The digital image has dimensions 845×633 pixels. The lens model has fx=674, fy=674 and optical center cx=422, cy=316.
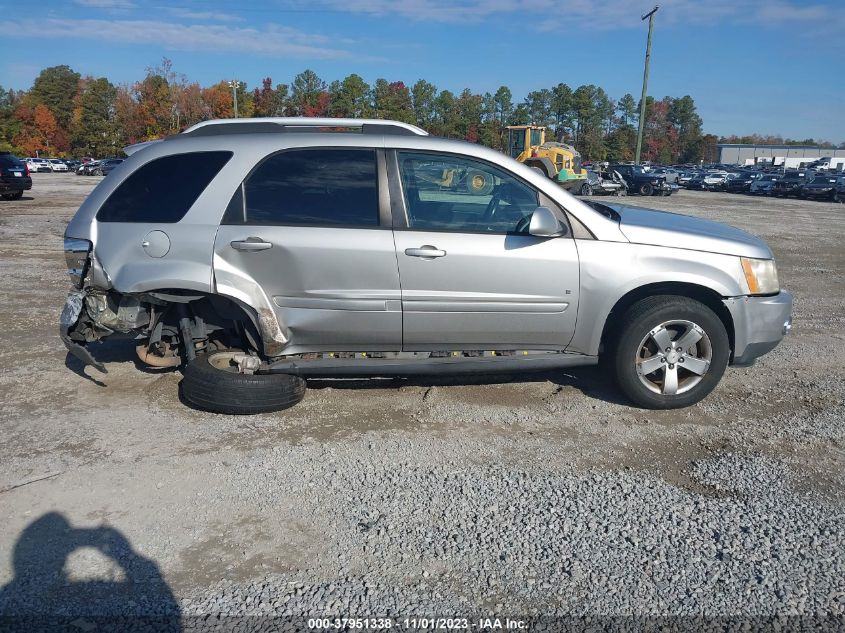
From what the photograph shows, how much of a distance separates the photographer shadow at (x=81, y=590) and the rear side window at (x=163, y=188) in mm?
2091

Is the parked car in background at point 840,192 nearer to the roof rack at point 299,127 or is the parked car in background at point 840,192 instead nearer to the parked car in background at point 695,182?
the parked car in background at point 695,182

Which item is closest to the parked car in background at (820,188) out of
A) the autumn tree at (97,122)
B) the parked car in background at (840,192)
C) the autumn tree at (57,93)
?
the parked car in background at (840,192)

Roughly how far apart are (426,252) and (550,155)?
102 ft

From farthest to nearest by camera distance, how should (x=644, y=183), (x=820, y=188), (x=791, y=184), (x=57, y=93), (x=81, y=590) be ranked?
1. (x=57, y=93)
2. (x=791, y=184)
3. (x=644, y=183)
4. (x=820, y=188)
5. (x=81, y=590)

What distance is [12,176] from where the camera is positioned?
21.4m

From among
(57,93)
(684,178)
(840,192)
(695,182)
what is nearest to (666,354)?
(840,192)

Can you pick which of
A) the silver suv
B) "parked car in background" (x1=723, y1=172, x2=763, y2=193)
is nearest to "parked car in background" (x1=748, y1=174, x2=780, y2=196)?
"parked car in background" (x1=723, y1=172, x2=763, y2=193)

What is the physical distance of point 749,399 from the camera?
4980 millimetres

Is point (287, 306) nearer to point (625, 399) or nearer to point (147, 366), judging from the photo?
point (147, 366)

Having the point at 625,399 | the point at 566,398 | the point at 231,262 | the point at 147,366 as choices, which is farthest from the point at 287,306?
the point at 625,399

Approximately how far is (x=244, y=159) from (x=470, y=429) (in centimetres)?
231

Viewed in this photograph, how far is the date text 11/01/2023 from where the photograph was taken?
2.58 meters

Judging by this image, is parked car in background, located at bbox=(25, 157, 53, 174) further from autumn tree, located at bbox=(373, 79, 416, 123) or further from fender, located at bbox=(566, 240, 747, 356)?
fender, located at bbox=(566, 240, 747, 356)

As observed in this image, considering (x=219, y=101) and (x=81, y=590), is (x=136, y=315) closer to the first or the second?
(x=81, y=590)
